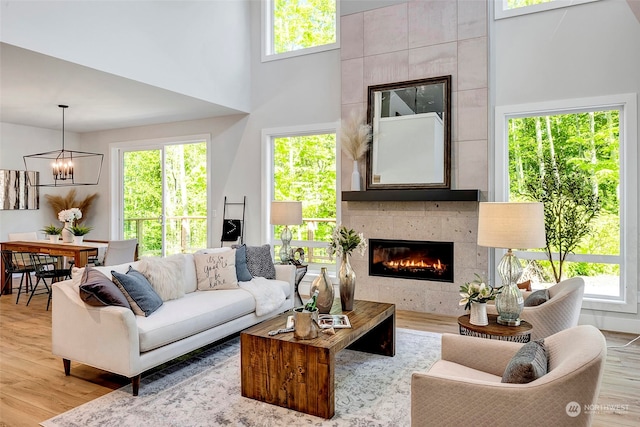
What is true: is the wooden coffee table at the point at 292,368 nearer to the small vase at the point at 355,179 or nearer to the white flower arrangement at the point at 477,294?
the white flower arrangement at the point at 477,294

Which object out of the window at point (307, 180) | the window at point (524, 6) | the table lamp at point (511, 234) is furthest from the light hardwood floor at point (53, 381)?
the window at point (524, 6)

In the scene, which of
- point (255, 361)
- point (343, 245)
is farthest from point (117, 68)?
point (255, 361)

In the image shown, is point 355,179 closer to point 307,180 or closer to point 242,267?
point 307,180

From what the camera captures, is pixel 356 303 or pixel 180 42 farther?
pixel 180 42

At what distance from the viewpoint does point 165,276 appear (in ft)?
11.6

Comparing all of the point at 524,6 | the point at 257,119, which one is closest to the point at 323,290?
the point at 257,119

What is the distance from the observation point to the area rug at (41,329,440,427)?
246 centimetres

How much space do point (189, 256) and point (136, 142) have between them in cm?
420

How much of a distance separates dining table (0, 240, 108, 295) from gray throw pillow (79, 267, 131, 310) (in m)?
2.50

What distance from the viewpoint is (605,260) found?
4.34m

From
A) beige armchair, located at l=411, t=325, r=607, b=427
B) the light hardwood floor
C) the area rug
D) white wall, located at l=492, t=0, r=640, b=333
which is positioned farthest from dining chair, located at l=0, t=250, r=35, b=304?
white wall, located at l=492, t=0, r=640, b=333

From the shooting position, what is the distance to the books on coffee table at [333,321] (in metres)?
2.90

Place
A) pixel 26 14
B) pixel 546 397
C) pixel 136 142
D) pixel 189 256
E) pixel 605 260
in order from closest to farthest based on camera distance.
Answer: pixel 546 397 < pixel 26 14 < pixel 189 256 < pixel 605 260 < pixel 136 142

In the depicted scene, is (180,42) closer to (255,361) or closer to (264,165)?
(264,165)
